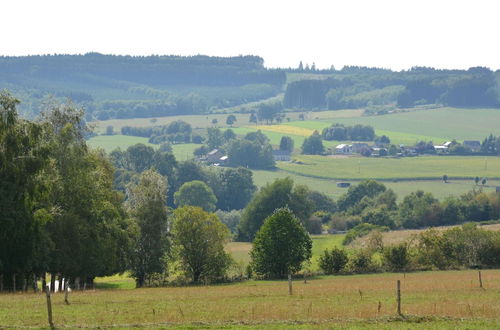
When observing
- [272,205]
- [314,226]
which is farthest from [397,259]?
[272,205]

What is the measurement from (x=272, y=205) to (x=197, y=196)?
152 ft

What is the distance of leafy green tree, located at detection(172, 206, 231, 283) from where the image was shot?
7631cm

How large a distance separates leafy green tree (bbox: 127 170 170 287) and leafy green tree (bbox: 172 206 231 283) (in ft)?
15.4

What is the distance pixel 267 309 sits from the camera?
38.7 metres

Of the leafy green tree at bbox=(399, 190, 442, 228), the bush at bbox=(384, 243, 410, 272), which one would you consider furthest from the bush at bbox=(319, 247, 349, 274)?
the leafy green tree at bbox=(399, 190, 442, 228)

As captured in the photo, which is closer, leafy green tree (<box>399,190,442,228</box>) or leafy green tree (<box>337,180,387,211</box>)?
leafy green tree (<box>399,190,442,228</box>)

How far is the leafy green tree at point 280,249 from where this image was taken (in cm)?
7975

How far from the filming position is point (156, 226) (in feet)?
238

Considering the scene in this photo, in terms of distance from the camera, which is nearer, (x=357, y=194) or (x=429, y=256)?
(x=429, y=256)

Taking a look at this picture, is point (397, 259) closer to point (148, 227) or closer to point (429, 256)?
point (429, 256)

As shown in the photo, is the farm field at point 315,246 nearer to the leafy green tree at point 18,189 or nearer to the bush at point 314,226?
the bush at point 314,226

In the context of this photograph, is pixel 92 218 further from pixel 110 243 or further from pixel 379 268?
pixel 379 268

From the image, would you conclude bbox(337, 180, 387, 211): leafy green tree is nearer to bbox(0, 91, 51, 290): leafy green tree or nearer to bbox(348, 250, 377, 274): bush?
bbox(348, 250, 377, 274): bush

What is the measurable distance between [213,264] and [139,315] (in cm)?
3968
